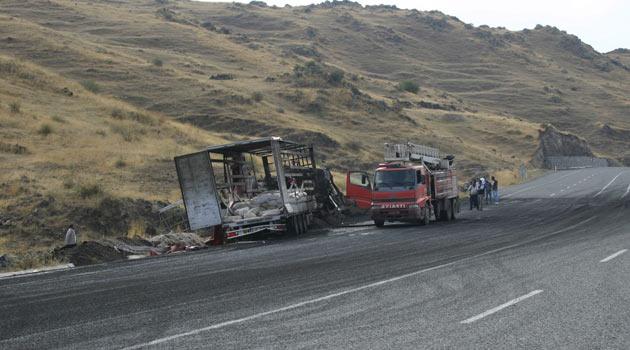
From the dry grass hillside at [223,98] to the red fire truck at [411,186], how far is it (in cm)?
886

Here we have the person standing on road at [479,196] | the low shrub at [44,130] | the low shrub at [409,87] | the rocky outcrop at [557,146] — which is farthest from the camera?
the low shrub at [409,87]

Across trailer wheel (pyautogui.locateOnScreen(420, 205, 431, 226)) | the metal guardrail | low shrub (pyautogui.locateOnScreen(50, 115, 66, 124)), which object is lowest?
the metal guardrail

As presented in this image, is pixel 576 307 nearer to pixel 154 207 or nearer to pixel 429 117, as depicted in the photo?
pixel 154 207

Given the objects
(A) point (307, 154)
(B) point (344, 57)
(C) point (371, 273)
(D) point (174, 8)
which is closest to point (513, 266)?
(C) point (371, 273)

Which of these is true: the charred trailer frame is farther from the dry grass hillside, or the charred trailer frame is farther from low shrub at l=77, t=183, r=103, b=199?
low shrub at l=77, t=183, r=103, b=199

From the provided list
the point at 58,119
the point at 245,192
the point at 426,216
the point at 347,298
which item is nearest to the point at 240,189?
the point at 245,192

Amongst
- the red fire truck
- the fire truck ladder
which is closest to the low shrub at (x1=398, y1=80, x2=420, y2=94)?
the red fire truck

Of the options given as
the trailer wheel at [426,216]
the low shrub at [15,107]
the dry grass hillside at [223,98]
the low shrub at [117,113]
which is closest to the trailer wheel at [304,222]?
the trailer wheel at [426,216]

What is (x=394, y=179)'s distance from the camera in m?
28.0

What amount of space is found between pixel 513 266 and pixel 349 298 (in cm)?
485

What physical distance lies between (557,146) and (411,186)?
77.5 metres

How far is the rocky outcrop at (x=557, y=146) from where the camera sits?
94.4 m

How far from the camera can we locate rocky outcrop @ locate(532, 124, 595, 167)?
310 ft

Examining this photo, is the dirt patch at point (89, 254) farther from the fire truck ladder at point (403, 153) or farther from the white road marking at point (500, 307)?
the white road marking at point (500, 307)
